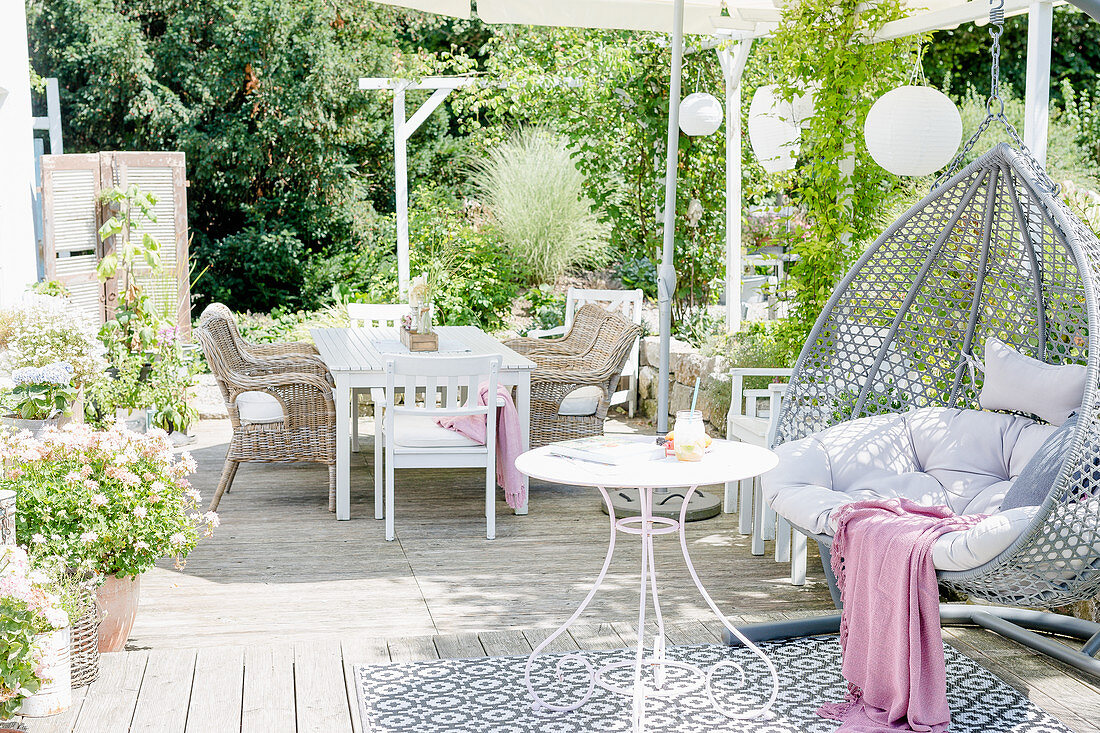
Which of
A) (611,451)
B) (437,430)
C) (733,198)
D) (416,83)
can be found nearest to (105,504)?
(611,451)

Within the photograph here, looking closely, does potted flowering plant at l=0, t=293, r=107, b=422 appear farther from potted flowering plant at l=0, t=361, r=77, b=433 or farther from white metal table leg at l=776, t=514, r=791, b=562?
white metal table leg at l=776, t=514, r=791, b=562

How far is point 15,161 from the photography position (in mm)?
6598

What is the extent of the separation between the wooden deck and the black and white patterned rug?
0.29ft

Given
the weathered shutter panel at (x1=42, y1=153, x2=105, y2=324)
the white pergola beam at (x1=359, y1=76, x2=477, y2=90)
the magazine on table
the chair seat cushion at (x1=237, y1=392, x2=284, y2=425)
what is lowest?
the chair seat cushion at (x1=237, y1=392, x2=284, y2=425)

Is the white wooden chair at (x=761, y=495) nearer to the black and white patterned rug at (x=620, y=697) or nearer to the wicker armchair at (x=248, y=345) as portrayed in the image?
the black and white patterned rug at (x=620, y=697)

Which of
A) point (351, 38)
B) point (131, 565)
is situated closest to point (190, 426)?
point (131, 565)

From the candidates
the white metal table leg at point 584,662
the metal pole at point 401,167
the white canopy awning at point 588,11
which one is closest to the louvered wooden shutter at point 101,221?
the metal pole at point 401,167

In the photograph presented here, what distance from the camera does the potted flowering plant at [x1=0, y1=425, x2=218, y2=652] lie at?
3.23m

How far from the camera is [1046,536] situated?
2.97 metres

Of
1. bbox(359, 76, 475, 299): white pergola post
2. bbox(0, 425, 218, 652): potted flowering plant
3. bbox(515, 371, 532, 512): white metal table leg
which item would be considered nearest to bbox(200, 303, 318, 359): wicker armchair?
bbox(515, 371, 532, 512): white metal table leg

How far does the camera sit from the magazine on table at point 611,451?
311cm

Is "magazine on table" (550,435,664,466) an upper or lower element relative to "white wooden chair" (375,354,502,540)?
upper

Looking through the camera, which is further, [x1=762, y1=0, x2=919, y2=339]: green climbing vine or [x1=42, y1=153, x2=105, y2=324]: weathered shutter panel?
[x1=42, y1=153, x2=105, y2=324]: weathered shutter panel

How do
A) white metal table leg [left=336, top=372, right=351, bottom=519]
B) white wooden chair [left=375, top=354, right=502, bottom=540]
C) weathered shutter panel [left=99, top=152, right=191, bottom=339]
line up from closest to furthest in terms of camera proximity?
1. white wooden chair [left=375, top=354, right=502, bottom=540]
2. white metal table leg [left=336, top=372, right=351, bottom=519]
3. weathered shutter panel [left=99, top=152, right=191, bottom=339]
